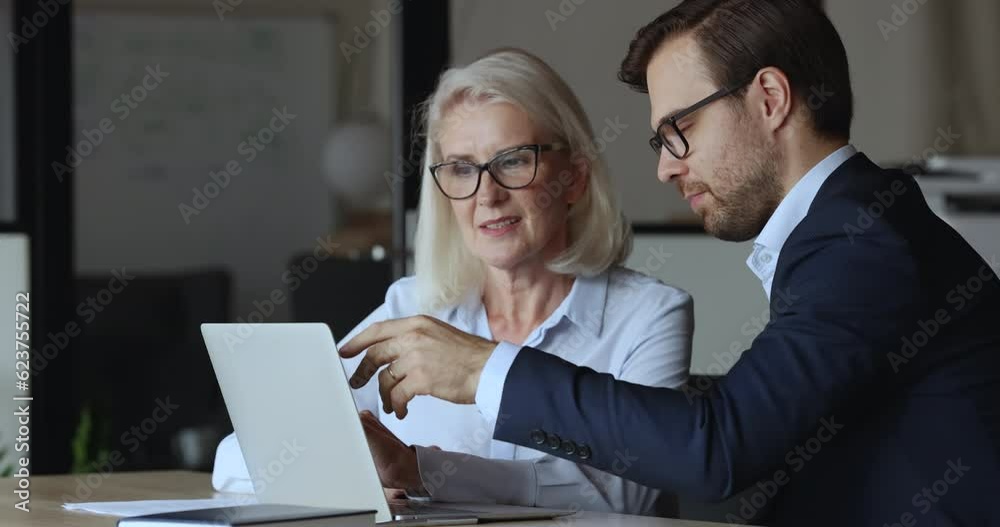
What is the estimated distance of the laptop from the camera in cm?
149

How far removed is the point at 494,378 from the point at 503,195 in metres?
0.73

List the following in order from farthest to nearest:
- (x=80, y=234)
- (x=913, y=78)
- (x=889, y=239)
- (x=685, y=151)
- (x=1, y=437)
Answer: (x=80, y=234)
(x=913, y=78)
(x=1, y=437)
(x=685, y=151)
(x=889, y=239)

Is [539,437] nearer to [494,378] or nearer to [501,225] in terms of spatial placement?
[494,378]

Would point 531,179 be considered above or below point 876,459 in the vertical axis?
above

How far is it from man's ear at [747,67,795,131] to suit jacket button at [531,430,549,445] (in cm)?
47

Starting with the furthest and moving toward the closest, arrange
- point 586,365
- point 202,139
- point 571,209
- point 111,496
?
point 202,139
point 571,209
point 586,365
point 111,496

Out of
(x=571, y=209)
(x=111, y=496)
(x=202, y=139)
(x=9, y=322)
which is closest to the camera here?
(x=111, y=496)

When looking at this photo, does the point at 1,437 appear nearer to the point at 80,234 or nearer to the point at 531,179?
the point at 531,179

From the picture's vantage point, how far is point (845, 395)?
1.49 meters

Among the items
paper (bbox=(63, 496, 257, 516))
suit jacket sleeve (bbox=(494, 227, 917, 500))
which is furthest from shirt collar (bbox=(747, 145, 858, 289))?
paper (bbox=(63, 496, 257, 516))

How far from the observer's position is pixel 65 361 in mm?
4094

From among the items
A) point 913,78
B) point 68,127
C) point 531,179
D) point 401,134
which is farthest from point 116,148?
point 531,179

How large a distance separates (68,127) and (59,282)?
46 centimetres

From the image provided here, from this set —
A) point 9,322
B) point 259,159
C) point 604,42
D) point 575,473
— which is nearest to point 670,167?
point 575,473
